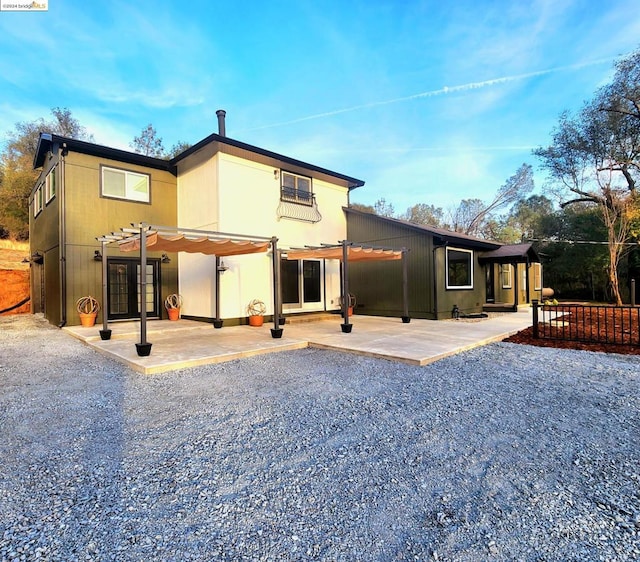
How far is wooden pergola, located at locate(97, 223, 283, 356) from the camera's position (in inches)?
204

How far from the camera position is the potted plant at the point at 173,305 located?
9.77 meters

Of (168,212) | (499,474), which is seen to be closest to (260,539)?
(499,474)

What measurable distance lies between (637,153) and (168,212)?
66.7 ft

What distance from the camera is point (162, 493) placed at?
200 centimetres

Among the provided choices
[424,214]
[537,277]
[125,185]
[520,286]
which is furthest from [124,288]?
[424,214]

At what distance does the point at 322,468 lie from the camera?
227 centimetres

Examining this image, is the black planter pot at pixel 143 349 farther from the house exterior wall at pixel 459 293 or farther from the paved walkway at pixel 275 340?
the house exterior wall at pixel 459 293

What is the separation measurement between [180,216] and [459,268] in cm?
882

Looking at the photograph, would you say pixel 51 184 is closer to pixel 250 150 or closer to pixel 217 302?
pixel 250 150

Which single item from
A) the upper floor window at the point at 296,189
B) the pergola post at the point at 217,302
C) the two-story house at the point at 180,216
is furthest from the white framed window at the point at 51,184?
the upper floor window at the point at 296,189

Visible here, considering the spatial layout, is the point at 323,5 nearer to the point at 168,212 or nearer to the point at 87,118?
the point at 168,212

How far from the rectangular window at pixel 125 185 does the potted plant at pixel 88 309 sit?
2835 mm

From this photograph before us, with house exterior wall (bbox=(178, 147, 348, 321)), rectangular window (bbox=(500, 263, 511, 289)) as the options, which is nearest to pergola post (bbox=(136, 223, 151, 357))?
house exterior wall (bbox=(178, 147, 348, 321))

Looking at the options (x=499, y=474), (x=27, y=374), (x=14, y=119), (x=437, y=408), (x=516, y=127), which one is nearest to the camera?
(x=499, y=474)
